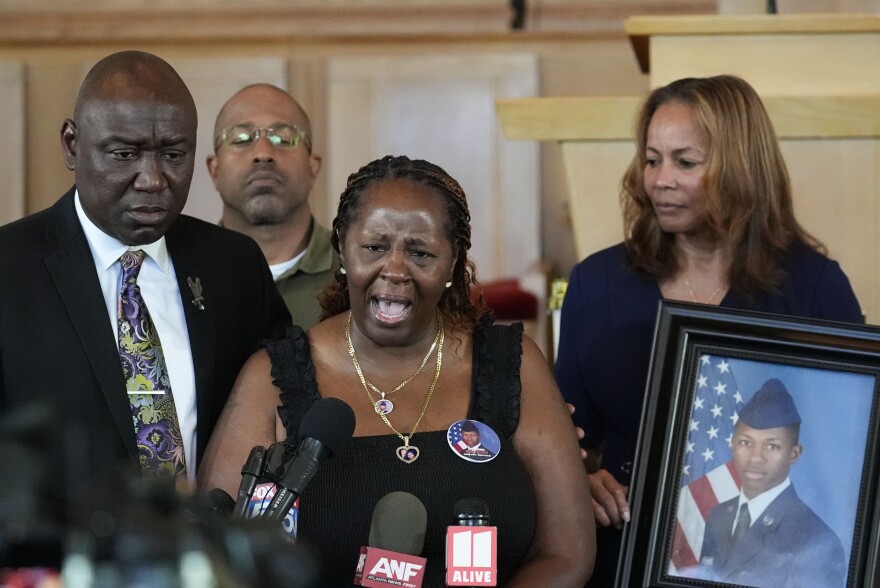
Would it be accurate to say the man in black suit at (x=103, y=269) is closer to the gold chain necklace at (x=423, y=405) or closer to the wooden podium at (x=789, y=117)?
the gold chain necklace at (x=423, y=405)

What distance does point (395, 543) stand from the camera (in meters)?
2.53

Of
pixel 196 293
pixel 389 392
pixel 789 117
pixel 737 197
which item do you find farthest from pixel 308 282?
pixel 789 117

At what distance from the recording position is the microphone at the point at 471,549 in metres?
2.30

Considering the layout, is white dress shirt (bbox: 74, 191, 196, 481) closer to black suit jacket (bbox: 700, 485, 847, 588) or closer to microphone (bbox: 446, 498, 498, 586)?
microphone (bbox: 446, 498, 498, 586)

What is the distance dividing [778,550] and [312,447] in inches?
44.8

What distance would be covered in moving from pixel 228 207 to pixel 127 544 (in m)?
2.92

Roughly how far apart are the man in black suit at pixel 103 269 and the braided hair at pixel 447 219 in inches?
13.2

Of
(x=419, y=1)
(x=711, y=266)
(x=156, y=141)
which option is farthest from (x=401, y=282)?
(x=419, y=1)

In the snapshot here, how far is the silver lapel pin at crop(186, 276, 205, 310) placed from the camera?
285cm

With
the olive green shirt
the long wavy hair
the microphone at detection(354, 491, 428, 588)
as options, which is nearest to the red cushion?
the olive green shirt

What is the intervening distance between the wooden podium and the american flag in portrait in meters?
1.35

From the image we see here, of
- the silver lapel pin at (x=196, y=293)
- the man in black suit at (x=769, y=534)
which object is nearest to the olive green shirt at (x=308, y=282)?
the silver lapel pin at (x=196, y=293)

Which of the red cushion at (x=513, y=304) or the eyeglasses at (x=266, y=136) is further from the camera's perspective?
the red cushion at (x=513, y=304)

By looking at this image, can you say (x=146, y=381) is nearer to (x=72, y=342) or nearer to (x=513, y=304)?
(x=72, y=342)
